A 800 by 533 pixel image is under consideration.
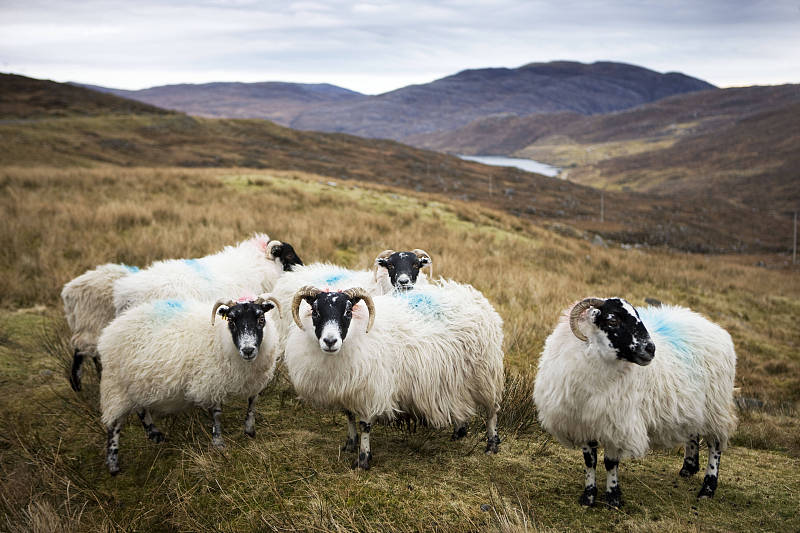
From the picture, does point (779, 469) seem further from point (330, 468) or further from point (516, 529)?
point (330, 468)

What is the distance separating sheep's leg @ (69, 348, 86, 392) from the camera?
275 inches

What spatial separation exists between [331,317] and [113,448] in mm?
2899

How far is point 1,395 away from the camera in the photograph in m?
6.73

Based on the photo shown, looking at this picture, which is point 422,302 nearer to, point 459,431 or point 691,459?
point 459,431

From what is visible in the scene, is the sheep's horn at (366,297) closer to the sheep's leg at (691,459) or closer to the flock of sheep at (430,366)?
the flock of sheep at (430,366)

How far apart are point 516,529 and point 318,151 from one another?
2455 inches

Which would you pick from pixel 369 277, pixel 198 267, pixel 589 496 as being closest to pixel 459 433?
pixel 589 496

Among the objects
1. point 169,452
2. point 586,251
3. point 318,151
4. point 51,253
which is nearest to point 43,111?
point 318,151

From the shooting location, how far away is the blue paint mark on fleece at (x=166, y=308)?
6117 millimetres

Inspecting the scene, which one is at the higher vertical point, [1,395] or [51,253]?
[51,253]

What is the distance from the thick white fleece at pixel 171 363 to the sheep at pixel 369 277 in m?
1.18

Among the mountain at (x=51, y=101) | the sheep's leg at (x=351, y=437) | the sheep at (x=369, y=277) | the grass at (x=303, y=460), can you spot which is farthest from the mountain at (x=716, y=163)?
the mountain at (x=51, y=101)

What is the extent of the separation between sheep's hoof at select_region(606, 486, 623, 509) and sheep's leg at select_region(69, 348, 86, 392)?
6.74m

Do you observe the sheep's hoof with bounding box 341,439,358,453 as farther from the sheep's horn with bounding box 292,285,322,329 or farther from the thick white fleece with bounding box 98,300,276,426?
the sheep's horn with bounding box 292,285,322,329
